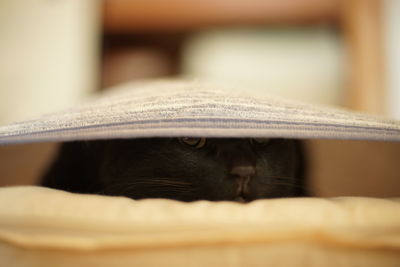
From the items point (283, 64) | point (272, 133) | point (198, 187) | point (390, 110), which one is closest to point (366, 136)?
point (272, 133)

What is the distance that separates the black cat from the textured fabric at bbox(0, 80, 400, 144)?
0.17 metres

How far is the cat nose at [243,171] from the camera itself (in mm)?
635

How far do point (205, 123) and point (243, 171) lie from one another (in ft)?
0.67

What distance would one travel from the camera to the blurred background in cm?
213

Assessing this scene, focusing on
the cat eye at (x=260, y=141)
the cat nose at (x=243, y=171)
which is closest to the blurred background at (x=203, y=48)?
the cat eye at (x=260, y=141)

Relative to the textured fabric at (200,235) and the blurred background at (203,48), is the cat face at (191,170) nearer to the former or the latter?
the textured fabric at (200,235)

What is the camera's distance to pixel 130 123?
18.5 inches

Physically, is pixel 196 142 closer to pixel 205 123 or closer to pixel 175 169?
pixel 175 169

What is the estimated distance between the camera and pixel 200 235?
39cm

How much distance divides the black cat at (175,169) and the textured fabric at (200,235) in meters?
0.20

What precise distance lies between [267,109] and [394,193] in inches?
11.8

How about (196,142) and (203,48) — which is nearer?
(196,142)

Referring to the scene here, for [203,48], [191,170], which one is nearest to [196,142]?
[191,170]

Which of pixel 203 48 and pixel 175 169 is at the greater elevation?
pixel 203 48
